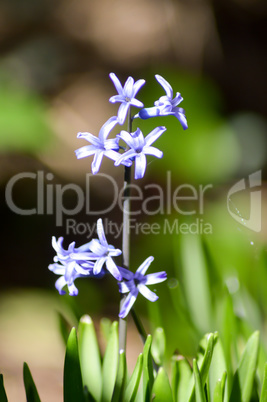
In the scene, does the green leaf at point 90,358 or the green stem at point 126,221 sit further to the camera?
the green leaf at point 90,358

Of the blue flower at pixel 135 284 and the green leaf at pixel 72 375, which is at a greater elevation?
the blue flower at pixel 135 284

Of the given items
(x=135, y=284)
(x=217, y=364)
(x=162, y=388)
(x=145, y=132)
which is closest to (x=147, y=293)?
(x=135, y=284)

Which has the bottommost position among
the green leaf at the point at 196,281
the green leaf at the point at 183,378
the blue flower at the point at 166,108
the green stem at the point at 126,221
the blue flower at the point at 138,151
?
the green leaf at the point at 183,378

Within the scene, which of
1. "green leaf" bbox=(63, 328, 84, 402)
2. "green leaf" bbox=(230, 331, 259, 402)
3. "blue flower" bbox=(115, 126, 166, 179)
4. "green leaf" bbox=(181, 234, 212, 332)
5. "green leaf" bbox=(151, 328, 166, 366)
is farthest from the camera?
"green leaf" bbox=(181, 234, 212, 332)

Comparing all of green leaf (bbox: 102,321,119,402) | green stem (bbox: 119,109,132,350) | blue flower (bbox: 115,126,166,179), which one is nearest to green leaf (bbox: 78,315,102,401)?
green leaf (bbox: 102,321,119,402)

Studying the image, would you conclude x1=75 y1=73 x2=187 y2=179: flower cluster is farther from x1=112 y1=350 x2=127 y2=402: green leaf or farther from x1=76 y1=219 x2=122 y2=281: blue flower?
x1=112 y1=350 x2=127 y2=402: green leaf

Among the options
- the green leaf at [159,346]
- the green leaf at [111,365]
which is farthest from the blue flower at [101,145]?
the green leaf at [159,346]

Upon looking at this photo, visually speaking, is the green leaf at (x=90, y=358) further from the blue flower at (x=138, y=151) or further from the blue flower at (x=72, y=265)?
the blue flower at (x=138, y=151)
